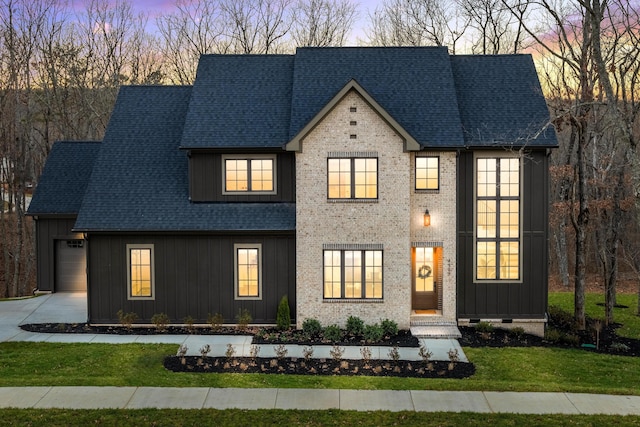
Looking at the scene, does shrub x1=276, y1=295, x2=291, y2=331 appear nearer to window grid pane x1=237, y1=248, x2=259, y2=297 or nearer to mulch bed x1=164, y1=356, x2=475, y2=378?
window grid pane x1=237, y1=248, x2=259, y2=297

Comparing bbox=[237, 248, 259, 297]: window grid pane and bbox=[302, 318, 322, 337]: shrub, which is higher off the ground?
bbox=[237, 248, 259, 297]: window grid pane

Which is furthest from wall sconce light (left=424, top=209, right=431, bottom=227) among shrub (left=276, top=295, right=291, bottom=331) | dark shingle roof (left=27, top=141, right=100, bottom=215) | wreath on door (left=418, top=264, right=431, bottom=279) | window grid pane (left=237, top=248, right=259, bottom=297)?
dark shingle roof (left=27, top=141, right=100, bottom=215)

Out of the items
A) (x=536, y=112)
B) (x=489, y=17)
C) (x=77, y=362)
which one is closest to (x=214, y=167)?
(x=77, y=362)

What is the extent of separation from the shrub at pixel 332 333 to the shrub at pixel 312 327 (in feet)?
1.14

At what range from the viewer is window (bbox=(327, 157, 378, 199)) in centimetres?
1839

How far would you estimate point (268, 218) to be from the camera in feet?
62.1

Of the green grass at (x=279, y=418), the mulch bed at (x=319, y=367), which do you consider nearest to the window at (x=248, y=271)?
the mulch bed at (x=319, y=367)

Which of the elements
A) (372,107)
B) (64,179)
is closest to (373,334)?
(372,107)

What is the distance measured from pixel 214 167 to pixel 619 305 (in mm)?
18938

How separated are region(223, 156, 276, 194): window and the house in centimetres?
5

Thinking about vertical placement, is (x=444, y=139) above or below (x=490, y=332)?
above

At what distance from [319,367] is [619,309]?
54.3ft

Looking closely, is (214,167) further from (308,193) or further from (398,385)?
(398,385)

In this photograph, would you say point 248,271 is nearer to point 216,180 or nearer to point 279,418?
point 216,180
